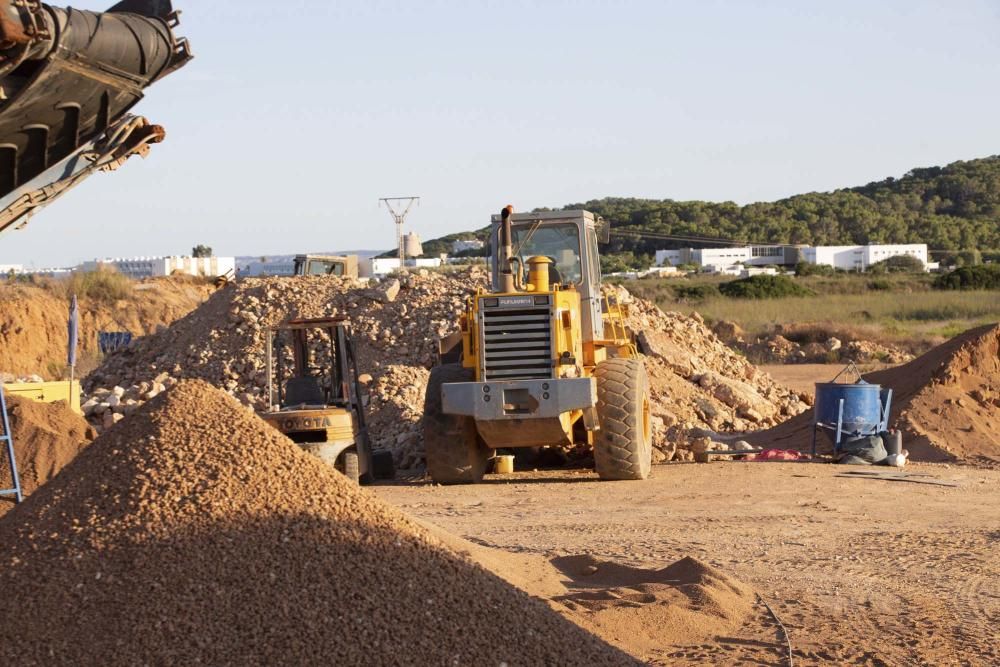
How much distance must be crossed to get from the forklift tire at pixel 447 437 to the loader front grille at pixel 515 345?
2.16ft

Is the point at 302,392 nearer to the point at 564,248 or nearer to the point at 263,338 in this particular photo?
the point at 564,248

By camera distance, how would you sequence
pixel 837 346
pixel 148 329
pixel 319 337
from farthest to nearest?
pixel 148 329 < pixel 837 346 < pixel 319 337

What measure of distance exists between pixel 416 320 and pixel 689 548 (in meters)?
12.5

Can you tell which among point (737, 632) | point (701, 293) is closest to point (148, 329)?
point (701, 293)

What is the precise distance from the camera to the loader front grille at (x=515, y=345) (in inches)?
514

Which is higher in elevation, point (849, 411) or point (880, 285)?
point (880, 285)

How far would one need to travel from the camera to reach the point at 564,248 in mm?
14055

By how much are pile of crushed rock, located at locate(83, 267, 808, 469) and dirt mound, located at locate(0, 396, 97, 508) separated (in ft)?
15.8

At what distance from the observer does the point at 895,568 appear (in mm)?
9500

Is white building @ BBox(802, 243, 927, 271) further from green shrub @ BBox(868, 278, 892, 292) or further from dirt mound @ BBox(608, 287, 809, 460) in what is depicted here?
dirt mound @ BBox(608, 287, 809, 460)

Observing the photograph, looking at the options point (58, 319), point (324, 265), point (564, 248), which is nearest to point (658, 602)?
point (564, 248)

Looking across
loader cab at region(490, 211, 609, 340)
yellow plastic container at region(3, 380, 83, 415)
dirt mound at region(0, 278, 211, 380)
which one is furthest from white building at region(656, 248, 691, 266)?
loader cab at region(490, 211, 609, 340)

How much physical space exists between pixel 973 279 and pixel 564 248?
145ft

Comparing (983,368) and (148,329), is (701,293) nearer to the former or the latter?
(148,329)
